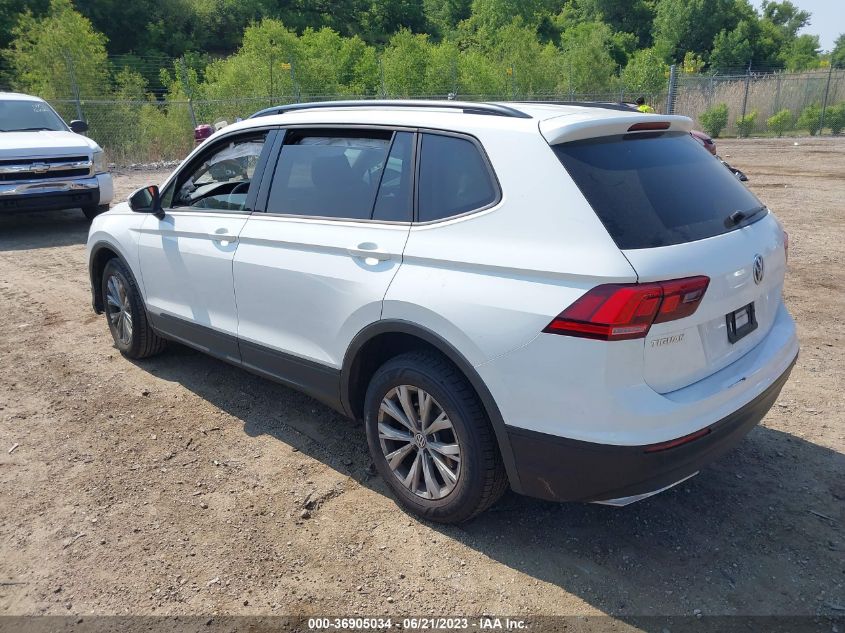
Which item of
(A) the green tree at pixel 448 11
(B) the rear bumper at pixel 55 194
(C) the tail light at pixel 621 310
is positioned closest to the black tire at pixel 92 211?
(B) the rear bumper at pixel 55 194

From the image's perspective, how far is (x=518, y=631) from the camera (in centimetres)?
251

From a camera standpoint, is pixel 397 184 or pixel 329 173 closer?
pixel 397 184

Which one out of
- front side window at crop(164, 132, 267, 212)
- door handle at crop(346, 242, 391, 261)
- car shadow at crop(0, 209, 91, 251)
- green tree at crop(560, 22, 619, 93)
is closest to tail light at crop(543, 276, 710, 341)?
door handle at crop(346, 242, 391, 261)

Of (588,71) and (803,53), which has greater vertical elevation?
(803,53)

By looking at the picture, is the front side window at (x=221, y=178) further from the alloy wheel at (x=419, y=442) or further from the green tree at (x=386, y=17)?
the green tree at (x=386, y=17)

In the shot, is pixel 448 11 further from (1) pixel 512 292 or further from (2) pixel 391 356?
(1) pixel 512 292

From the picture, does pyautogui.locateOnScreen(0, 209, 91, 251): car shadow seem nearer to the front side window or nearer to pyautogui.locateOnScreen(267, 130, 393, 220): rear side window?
the front side window

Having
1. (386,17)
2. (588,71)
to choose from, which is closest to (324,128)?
(588,71)

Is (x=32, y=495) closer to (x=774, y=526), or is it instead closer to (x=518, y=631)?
(x=518, y=631)

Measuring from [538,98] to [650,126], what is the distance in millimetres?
26086

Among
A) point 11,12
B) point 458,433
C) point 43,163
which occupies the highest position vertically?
point 11,12

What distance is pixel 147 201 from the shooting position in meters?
4.59

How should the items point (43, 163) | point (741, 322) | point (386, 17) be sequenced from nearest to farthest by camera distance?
point (741, 322)
point (43, 163)
point (386, 17)

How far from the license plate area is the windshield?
10.8m
